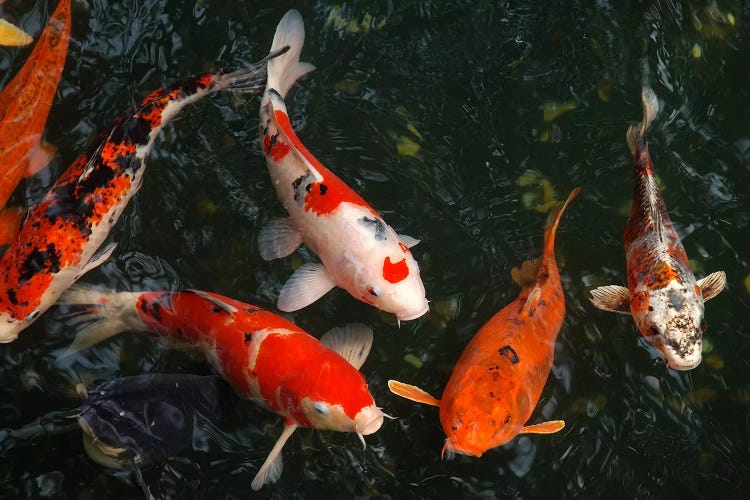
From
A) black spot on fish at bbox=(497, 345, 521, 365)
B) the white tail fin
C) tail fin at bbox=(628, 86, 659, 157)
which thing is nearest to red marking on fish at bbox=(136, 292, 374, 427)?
black spot on fish at bbox=(497, 345, 521, 365)

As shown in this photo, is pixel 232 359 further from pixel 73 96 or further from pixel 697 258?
pixel 697 258

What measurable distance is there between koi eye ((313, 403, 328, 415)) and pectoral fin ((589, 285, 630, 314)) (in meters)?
1.73

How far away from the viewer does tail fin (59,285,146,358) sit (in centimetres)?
417

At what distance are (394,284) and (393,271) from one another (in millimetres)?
68

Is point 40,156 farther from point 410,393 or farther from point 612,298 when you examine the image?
point 612,298

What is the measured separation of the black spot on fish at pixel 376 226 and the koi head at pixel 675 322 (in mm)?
1478

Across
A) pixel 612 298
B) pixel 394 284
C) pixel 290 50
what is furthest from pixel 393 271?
pixel 290 50

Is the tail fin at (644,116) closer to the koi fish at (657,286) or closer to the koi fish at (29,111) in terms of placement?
the koi fish at (657,286)

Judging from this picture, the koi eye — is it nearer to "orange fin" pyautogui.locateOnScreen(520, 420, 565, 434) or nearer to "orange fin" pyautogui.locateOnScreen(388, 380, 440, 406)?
"orange fin" pyautogui.locateOnScreen(388, 380, 440, 406)

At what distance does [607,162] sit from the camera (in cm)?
511

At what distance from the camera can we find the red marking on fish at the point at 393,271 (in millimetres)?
3941

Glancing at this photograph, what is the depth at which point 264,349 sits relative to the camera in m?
3.80

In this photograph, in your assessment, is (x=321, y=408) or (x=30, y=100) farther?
(x=30, y=100)

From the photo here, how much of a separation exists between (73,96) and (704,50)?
4.42m
